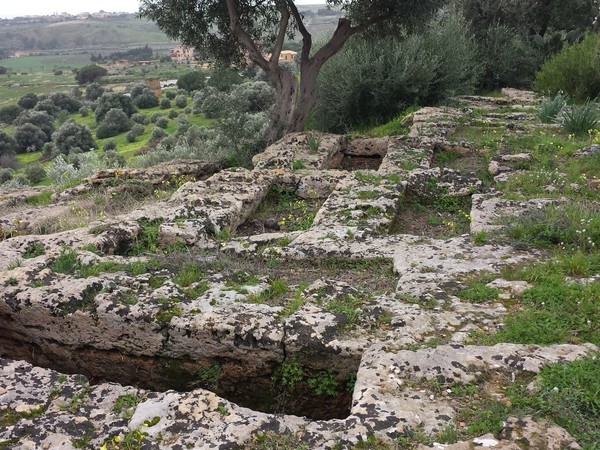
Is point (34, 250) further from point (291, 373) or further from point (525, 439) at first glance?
point (525, 439)

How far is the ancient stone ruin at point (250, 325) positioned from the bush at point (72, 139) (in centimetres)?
3763

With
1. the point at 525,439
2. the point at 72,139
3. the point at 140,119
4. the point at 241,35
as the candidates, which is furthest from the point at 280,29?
the point at 140,119

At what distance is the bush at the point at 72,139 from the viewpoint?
41438mm

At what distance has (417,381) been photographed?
11.0ft

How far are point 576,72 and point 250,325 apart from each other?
12.3 m

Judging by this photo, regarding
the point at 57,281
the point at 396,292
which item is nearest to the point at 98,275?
the point at 57,281

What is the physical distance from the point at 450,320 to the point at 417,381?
2.84ft

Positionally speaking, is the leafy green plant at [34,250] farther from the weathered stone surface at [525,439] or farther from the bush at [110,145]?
the bush at [110,145]

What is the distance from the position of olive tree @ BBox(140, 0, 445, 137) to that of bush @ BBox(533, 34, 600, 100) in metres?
3.91

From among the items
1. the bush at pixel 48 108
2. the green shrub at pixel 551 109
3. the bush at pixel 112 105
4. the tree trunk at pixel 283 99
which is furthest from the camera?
the bush at pixel 48 108

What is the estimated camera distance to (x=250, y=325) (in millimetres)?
4090

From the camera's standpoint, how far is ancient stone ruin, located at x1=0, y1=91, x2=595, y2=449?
10.3ft

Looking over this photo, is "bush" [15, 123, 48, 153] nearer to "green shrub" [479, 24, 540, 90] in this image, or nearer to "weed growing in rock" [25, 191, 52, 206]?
"green shrub" [479, 24, 540, 90]

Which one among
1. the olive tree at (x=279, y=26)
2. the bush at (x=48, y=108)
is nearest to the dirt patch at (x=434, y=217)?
the olive tree at (x=279, y=26)
